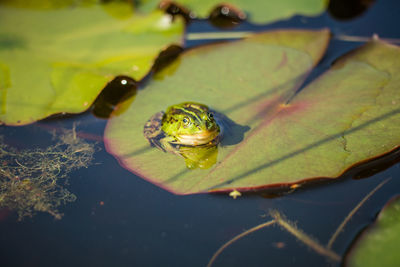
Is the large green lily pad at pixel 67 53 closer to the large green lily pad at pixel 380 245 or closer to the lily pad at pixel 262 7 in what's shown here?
the lily pad at pixel 262 7

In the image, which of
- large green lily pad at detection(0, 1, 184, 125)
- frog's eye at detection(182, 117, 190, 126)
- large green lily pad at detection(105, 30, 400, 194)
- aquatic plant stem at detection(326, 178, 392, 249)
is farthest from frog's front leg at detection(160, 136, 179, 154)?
aquatic plant stem at detection(326, 178, 392, 249)

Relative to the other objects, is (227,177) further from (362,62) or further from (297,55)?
(362,62)

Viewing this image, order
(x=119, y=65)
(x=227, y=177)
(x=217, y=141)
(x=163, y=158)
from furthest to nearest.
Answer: (x=119, y=65), (x=217, y=141), (x=163, y=158), (x=227, y=177)

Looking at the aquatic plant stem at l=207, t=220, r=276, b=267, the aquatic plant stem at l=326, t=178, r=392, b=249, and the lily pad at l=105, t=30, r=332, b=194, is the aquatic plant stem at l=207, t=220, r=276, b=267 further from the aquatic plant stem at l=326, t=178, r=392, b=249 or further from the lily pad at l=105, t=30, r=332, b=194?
the aquatic plant stem at l=326, t=178, r=392, b=249

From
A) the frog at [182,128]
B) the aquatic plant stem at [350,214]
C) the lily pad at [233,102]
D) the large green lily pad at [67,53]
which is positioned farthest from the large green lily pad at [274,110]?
the large green lily pad at [67,53]

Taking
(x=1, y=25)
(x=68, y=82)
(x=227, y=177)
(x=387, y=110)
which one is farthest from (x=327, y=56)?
(x=1, y=25)

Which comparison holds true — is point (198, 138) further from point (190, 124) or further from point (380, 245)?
point (380, 245)
